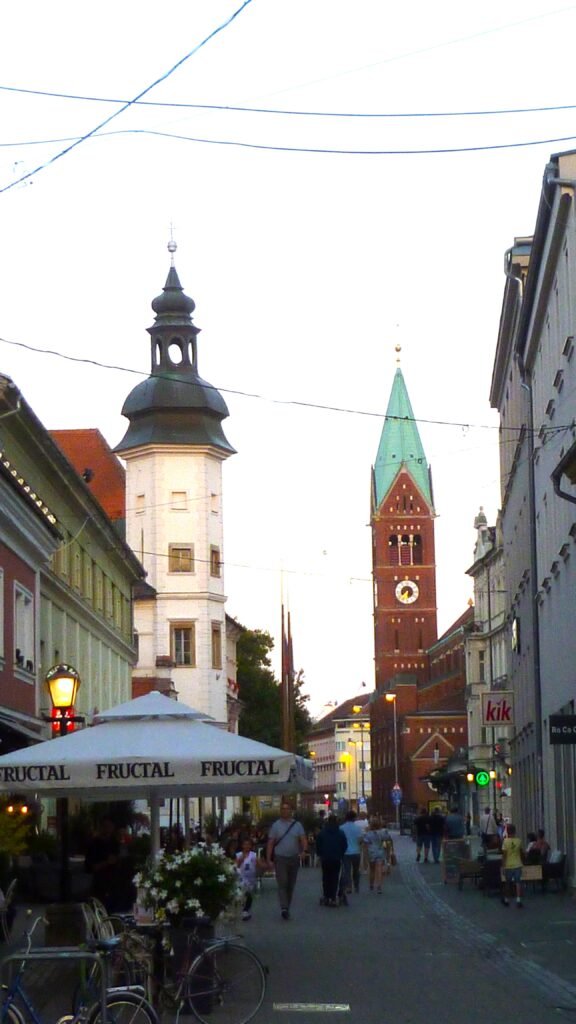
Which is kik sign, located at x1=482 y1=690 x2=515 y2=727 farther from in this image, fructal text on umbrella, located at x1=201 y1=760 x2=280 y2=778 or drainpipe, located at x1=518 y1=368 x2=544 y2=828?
fructal text on umbrella, located at x1=201 y1=760 x2=280 y2=778

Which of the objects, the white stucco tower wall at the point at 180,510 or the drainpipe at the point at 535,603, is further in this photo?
the white stucco tower wall at the point at 180,510

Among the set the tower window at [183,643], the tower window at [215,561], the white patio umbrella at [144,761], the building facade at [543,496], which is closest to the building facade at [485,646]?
the tower window at [215,561]

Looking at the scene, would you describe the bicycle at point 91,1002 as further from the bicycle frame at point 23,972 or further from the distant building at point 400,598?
the distant building at point 400,598

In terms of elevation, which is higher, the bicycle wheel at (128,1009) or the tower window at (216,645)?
the tower window at (216,645)

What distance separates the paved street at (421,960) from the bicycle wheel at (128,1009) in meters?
2.75

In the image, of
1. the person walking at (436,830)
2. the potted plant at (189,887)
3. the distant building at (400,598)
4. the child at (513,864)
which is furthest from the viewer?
the distant building at (400,598)

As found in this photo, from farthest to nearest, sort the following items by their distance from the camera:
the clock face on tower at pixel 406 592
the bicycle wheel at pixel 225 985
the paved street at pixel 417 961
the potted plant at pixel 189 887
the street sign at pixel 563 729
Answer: the clock face on tower at pixel 406 592, the street sign at pixel 563 729, the potted plant at pixel 189 887, the paved street at pixel 417 961, the bicycle wheel at pixel 225 985

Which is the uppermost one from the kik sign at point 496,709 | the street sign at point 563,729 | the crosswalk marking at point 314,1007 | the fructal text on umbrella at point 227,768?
the kik sign at point 496,709

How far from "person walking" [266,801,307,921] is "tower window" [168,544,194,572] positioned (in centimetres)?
5515

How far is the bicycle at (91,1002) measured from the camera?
10031mm

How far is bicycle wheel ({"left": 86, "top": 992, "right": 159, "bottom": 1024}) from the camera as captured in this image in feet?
34.1

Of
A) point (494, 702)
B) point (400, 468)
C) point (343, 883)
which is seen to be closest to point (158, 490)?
point (494, 702)

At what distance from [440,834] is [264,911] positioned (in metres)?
22.3

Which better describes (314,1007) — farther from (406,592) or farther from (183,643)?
(406,592)
